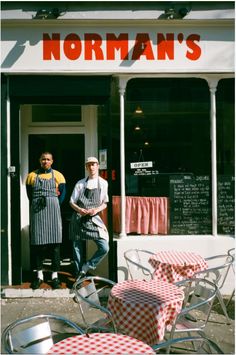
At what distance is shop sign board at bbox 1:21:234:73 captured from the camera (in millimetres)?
5953

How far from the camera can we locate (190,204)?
626 cm

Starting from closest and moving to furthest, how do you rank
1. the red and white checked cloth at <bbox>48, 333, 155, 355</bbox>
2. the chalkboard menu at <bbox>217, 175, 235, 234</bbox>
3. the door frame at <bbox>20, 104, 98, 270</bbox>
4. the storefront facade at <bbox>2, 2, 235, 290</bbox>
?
the red and white checked cloth at <bbox>48, 333, 155, 355</bbox> → the storefront facade at <bbox>2, 2, 235, 290</bbox> → the chalkboard menu at <bbox>217, 175, 235, 234</bbox> → the door frame at <bbox>20, 104, 98, 270</bbox>

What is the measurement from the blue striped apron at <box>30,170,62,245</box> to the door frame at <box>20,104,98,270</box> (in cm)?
98

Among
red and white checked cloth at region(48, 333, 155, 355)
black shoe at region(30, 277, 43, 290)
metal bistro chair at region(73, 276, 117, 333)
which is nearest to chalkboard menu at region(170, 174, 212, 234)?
black shoe at region(30, 277, 43, 290)

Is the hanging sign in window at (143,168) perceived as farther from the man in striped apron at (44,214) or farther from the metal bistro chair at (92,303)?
the metal bistro chair at (92,303)

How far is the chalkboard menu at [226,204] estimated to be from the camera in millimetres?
6254

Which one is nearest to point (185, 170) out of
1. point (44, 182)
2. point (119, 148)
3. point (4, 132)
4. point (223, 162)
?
point (223, 162)

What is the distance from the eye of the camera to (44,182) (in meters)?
5.87

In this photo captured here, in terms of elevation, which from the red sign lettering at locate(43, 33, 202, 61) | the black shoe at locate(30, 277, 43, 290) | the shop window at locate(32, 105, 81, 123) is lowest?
the black shoe at locate(30, 277, 43, 290)

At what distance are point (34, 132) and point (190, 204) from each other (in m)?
2.91

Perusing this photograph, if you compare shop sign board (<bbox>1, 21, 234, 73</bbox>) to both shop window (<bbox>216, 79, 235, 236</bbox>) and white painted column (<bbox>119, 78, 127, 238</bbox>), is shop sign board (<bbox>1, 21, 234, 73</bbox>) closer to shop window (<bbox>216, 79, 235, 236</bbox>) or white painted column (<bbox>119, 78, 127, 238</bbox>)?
white painted column (<bbox>119, 78, 127, 238</bbox>)

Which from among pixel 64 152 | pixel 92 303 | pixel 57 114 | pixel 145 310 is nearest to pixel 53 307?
pixel 92 303

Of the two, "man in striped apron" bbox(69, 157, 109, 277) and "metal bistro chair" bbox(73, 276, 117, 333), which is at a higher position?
"man in striped apron" bbox(69, 157, 109, 277)

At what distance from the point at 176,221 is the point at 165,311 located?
282 cm
